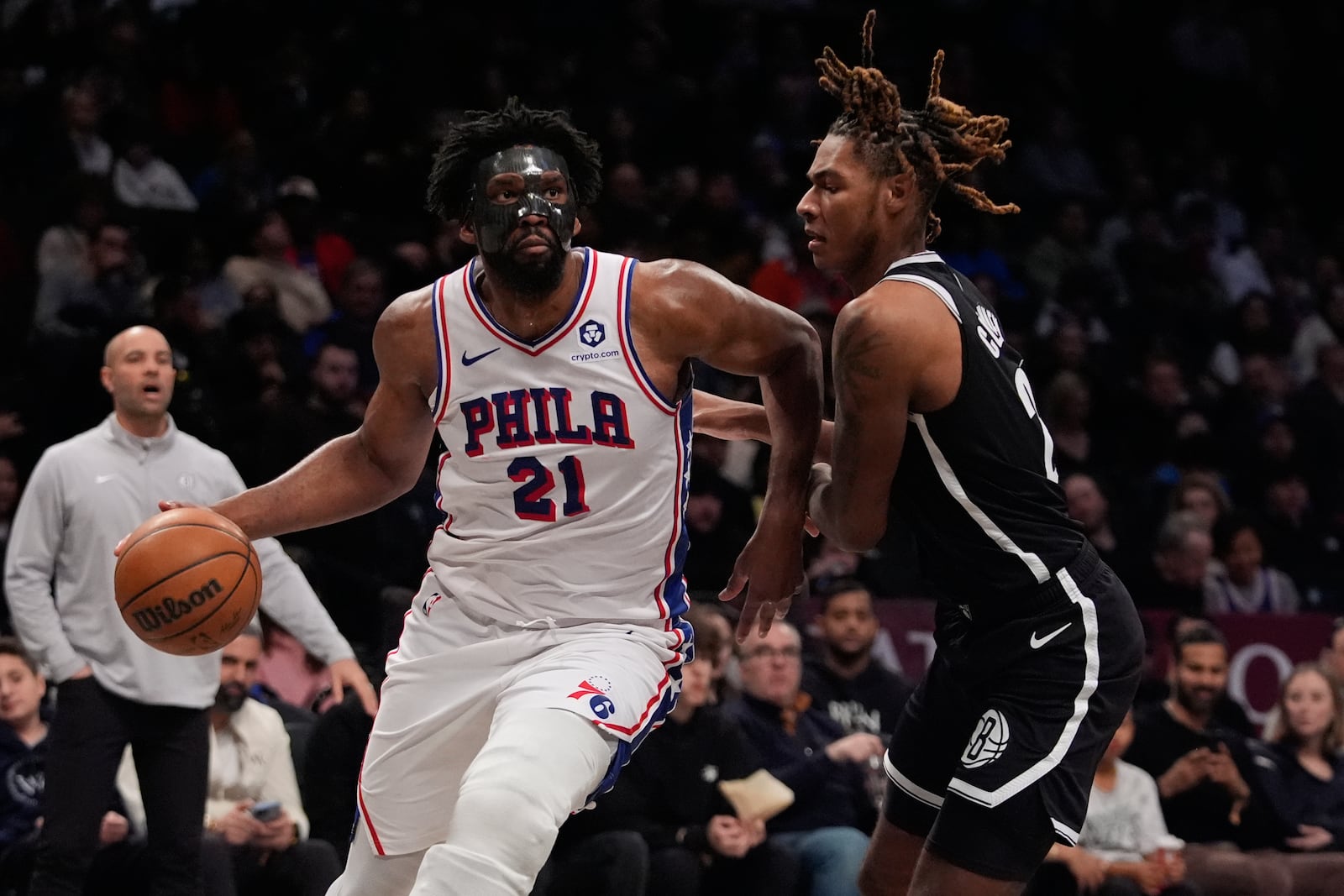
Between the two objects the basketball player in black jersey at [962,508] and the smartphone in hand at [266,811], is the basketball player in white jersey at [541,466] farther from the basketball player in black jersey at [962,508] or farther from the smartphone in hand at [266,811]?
the smartphone in hand at [266,811]

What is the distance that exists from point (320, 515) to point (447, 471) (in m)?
0.41

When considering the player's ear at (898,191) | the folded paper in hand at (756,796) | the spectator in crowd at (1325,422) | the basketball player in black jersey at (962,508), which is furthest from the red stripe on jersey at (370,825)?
the spectator in crowd at (1325,422)

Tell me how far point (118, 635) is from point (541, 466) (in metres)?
2.54

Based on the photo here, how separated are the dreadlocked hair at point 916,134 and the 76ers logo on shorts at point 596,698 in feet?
4.32

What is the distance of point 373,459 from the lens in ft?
14.8

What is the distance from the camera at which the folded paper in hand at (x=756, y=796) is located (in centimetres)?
704

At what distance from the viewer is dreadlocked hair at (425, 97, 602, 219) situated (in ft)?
14.3

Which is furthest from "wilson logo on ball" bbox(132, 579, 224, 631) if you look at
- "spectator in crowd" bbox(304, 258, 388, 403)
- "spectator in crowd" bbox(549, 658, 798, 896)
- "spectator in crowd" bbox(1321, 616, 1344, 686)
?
"spectator in crowd" bbox(1321, 616, 1344, 686)

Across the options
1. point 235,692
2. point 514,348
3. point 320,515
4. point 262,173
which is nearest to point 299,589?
point 235,692

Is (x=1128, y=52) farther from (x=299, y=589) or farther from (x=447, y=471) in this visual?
(x=447, y=471)

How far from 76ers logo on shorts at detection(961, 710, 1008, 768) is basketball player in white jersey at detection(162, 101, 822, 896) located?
0.70m

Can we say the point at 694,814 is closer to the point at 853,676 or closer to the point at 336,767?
the point at 853,676

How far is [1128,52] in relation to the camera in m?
16.3

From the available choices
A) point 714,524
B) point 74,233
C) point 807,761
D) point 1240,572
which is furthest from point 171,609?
point 1240,572
